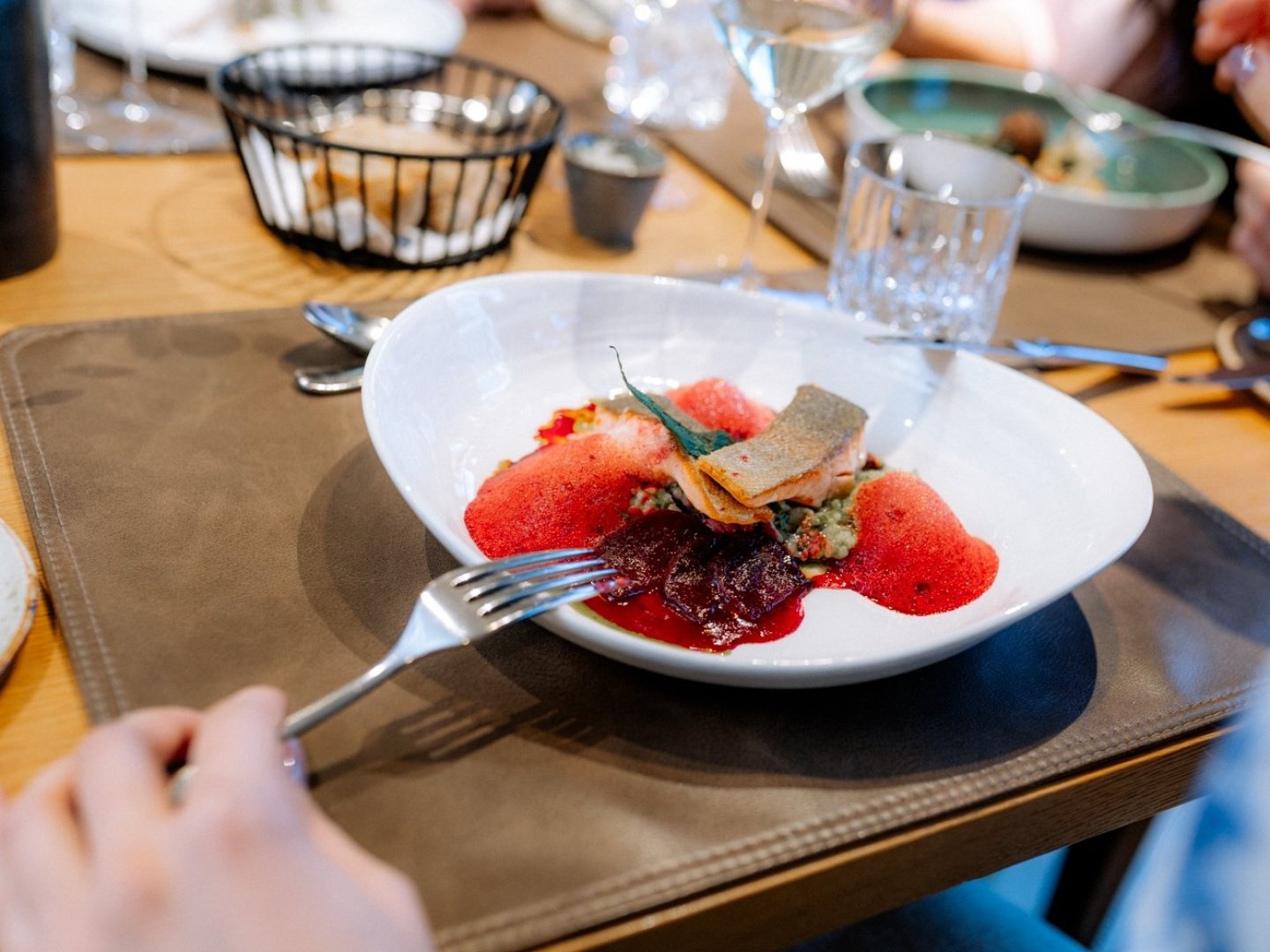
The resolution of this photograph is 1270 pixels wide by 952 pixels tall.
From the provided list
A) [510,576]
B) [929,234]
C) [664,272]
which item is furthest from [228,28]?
[510,576]

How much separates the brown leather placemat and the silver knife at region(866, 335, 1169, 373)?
23cm

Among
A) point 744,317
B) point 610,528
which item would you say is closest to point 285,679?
point 610,528

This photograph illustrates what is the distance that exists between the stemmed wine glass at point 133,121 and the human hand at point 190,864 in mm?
1019

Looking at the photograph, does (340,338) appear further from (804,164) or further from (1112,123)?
(1112,123)

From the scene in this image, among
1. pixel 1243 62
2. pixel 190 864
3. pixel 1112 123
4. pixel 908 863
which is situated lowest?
pixel 908 863

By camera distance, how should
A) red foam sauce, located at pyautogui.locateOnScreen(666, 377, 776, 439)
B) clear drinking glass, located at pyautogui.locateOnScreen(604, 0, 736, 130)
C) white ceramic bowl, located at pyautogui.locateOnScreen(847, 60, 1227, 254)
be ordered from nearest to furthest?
red foam sauce, located at pyautogui.locateOnScreen(666, 377, 776, 439)
white ceramic bowl, located at pyautogui.locateOnScreen(847, 60, 1227, 254)
clear drinking glass, located at pyautogui.locateOnScreen(604, 0, 736, 130)

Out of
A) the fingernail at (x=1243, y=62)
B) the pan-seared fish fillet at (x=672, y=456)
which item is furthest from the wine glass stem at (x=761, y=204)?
the fingernail at (x=1243, y=62)

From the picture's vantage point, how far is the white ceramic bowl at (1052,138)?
1.30 metres

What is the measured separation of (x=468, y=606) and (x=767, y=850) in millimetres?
192

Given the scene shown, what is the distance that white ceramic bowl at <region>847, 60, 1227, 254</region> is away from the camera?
1.30 meters

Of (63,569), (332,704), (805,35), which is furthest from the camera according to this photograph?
(805,35)

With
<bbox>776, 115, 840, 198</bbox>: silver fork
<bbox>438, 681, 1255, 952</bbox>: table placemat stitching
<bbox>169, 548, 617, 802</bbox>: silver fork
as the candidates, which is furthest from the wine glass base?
<bbox>438, 681, 1255, 952</bbox>: table placemat stitching

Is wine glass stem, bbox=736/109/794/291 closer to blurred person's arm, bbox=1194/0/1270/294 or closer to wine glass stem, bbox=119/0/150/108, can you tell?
blurred person's arm, bbox=1194/0/1270/294

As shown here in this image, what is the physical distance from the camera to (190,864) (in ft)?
1.28
